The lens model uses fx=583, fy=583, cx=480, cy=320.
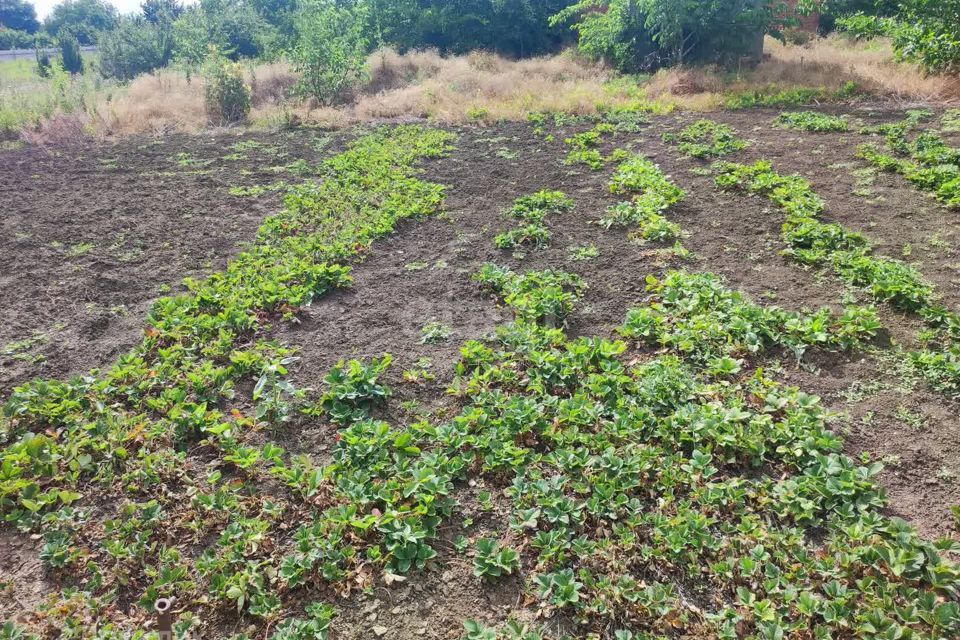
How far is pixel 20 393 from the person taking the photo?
4.00 metres

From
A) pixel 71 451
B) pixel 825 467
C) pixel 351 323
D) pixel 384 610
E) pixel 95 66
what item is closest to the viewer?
pixel 384 610

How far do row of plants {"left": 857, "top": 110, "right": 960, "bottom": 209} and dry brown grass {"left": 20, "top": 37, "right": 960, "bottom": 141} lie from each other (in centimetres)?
425

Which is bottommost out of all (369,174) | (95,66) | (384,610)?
(384,610)

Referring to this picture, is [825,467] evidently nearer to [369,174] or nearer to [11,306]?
[11,306]

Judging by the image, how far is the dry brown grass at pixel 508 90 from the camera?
13977 millimetres

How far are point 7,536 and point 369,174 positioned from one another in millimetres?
7522

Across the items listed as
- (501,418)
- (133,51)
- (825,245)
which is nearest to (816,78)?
(825,245)

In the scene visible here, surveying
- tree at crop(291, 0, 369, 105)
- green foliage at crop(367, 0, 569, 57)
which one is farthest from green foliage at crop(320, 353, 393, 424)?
green foliage at crop(367, 0, 569, 57)

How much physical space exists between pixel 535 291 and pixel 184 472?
311 centimetres

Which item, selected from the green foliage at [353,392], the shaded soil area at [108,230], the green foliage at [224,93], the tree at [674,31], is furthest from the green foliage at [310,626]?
the tree at [674,31]

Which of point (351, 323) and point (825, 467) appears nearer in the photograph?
point (825, 467)

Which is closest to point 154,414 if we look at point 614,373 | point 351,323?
point 351,323

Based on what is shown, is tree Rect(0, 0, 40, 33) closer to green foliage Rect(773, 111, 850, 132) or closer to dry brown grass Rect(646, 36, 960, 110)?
dry brown grass Rect(646, 36, 960, 110)

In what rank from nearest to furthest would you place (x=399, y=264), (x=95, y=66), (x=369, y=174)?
(x=399, y=264), (x=369, y=174), (x=95, y=66)
